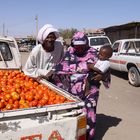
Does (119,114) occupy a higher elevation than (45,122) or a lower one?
lower

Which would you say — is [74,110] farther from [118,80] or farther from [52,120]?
[118,80]

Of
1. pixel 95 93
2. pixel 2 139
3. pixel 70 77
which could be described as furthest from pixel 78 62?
pixel 2 139

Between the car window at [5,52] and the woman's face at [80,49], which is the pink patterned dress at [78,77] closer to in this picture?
the woman's face at [80,49]

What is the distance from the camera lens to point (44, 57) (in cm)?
521

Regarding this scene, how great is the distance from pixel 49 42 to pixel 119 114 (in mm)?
3069

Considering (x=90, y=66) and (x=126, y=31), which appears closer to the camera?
(x=90, y=66)

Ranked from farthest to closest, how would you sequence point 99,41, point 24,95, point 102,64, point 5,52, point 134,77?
point 99,41 < point 134,77 < point 5,52 < point 102,64 < point 24,95

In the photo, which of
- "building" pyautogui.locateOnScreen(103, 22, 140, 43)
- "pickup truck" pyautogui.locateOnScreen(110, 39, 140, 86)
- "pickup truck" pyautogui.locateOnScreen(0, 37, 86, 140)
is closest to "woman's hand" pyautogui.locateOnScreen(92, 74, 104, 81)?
"pickup truck" pyautogui.locateOnScreen(0, 37, 86, 140)

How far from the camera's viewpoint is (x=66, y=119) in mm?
3461

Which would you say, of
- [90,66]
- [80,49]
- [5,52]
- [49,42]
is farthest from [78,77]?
[5,52]

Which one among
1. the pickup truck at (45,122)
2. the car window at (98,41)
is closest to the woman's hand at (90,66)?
the pickup truck at (45,122)

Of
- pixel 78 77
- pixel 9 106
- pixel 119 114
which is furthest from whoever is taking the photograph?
pixel 119 114

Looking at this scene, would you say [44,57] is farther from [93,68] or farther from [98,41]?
[98,41]

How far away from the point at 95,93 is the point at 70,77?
523mm
